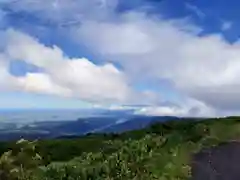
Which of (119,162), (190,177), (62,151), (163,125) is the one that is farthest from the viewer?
(163,125)

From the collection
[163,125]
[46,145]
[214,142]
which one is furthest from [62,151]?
[214,142]

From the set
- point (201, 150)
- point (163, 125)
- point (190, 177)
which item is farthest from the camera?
point (163, 125)

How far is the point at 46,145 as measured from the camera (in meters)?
96.2

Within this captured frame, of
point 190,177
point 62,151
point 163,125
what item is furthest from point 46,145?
point 190,177

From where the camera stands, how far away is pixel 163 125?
100188mm

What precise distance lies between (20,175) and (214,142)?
96.4ft

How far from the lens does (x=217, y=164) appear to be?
1770 inches

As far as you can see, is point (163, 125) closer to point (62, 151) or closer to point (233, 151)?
point (62, 151)

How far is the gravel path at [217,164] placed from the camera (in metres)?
40.5

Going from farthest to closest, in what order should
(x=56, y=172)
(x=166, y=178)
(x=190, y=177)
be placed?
(x=190, y=177), (x=166, y=178), (x=56, y=172)

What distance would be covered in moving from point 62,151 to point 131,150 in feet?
204

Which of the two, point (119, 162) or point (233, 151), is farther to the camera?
point (233, 151)

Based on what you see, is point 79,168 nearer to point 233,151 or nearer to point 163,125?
point 233,151

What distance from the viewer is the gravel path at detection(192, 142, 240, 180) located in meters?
40.5
